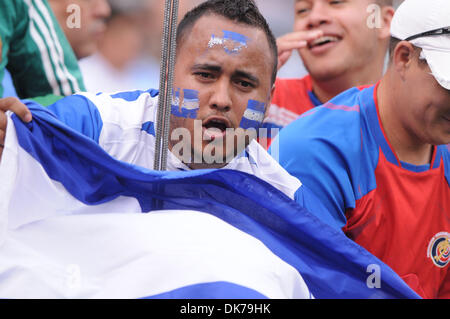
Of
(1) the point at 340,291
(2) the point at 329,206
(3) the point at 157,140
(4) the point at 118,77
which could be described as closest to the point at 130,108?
(3) the point at 157,140

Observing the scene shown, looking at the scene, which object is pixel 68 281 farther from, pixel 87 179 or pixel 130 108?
pixel 130 108

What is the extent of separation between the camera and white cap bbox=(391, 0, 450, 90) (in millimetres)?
1731

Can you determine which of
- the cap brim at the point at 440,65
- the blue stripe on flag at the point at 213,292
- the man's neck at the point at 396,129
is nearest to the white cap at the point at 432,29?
the cap brim at the point at 440,65

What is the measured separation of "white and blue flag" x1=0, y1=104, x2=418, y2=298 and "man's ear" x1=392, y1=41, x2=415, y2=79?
0.74 m

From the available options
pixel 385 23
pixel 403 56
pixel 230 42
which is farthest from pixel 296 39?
pixel 230 42

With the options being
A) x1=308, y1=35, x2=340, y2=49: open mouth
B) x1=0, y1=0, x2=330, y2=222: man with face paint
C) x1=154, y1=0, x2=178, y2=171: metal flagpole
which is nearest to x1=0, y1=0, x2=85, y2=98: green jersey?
x1=0, y1=0, x2=330, y2=222: man with face paint

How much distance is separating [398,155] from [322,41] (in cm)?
73

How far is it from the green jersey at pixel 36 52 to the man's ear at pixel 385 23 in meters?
1.16

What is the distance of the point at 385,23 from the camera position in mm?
2629

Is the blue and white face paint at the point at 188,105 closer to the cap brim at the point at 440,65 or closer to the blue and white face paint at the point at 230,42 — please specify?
the blue and white face paint at the point at 230,42

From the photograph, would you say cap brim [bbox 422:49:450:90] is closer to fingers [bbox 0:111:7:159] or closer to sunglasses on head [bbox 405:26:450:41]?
sunglasses on head [bbox 405:26:450:41]

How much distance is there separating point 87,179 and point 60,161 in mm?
63

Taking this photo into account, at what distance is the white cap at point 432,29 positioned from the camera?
173 centimetres

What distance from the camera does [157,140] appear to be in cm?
142
